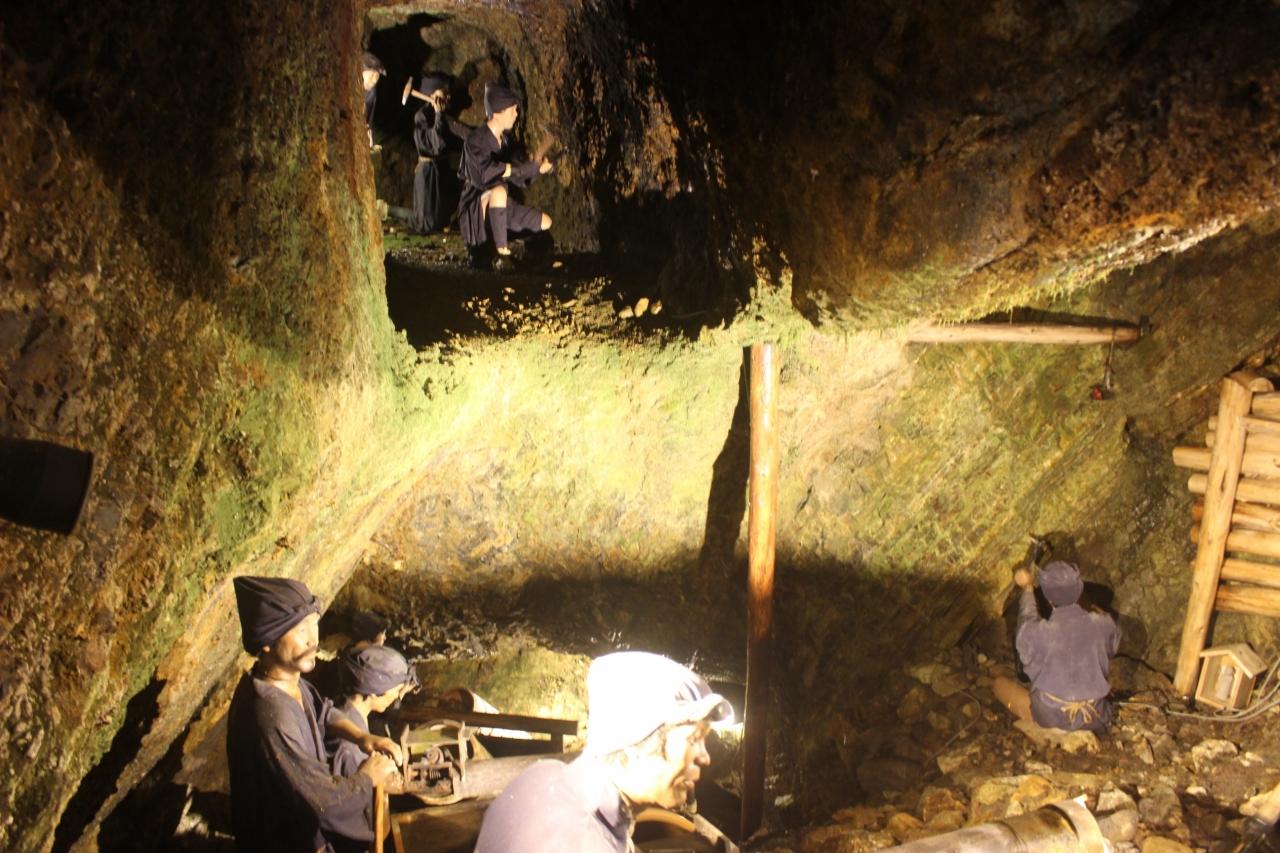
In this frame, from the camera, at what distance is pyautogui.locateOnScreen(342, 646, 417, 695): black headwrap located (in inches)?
179

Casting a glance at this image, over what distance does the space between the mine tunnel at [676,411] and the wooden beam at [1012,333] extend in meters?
0.03

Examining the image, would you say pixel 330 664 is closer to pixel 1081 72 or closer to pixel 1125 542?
pixel 1081 72

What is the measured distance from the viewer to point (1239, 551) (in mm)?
6504

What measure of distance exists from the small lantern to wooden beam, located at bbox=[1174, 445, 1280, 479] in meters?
1.49

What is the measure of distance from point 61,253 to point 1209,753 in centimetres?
754

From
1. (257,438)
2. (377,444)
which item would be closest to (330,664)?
(377,444)

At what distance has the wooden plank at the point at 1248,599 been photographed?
6.34 metres

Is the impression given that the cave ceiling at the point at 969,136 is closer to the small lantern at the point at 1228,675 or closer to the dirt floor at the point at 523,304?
the dirt floor at the point at 523,304

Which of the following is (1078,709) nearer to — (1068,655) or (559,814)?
(1068,655)

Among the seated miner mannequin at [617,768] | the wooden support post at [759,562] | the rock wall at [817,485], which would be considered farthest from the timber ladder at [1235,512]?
the seated miner mannequin at [617,768]

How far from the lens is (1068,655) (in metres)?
6.02

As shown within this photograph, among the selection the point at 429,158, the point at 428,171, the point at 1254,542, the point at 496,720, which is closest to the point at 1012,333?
the point at 1254,542

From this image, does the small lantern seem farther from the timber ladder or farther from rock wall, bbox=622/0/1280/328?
rock wall, bbox=622/0/1280/328

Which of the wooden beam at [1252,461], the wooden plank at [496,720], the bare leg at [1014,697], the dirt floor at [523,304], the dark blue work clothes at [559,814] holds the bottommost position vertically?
the wooden plank at [496,720]
